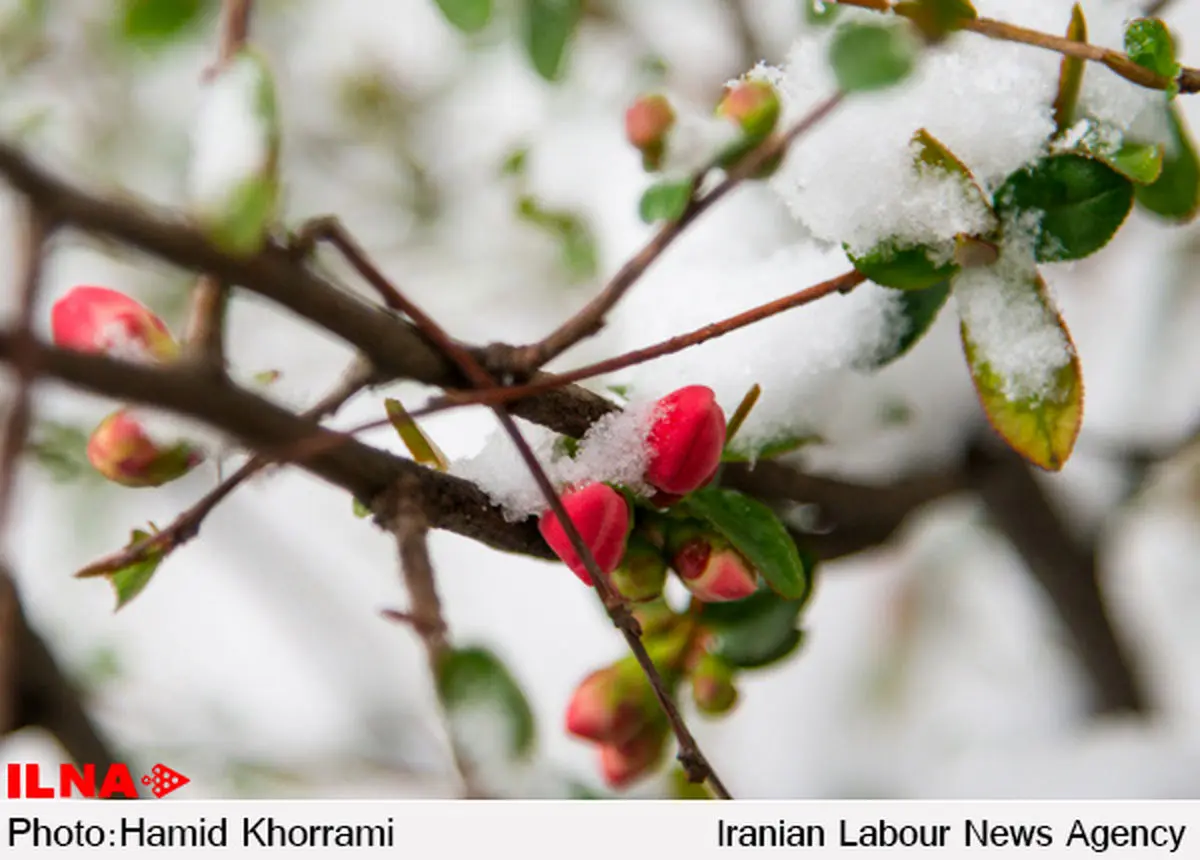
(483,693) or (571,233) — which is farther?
(571,233)

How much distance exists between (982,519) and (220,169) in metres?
0.70

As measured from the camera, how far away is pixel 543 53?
0.32 m

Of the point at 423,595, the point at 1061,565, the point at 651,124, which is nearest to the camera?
the point at 423,595

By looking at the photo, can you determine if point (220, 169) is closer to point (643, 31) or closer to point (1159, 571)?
point (643, 31)

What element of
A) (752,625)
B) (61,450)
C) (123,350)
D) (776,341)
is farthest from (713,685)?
(61,450)

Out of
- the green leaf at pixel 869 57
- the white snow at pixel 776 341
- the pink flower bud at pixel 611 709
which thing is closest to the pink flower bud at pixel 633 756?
the pink flower bud at pixel 611 709

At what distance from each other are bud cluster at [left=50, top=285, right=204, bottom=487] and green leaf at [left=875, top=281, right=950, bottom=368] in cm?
22

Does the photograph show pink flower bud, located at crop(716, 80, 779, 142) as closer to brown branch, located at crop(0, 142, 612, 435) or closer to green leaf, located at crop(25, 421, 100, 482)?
brown branch, located at crop(0, 142, 612, 435)

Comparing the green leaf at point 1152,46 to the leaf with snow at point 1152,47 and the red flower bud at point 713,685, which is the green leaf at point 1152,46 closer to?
the leaf with snow at point 1152,47

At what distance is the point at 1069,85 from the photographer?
1.01 ft

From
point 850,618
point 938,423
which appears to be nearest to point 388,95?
point 938,423

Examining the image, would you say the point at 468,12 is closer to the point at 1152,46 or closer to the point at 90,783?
the point at 1152,46

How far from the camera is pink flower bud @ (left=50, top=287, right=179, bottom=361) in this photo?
25 centimetres

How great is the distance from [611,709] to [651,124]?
7.6 inches
